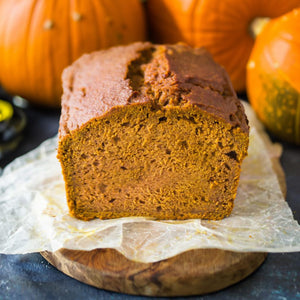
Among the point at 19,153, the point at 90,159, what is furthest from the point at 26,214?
the point at 19,153

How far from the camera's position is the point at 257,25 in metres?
3.03

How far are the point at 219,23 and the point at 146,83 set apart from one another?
4.32 feet

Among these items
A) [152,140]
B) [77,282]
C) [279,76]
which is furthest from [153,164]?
[279,76]

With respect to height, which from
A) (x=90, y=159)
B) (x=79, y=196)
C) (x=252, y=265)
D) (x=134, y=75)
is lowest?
(x=252, y=265)

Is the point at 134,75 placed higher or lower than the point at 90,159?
higher

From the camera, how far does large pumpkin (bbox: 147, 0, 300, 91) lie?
2.98 metres

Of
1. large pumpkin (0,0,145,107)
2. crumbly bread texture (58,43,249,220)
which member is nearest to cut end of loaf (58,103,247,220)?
crumbly bread texture (58,43,249,220)

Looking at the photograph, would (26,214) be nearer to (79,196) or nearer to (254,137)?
(79,196)

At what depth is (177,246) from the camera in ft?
6.10

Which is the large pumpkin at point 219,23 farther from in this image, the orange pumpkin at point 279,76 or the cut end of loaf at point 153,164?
the cut end of loaf at point 153,164

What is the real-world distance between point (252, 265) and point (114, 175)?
2.38 feet

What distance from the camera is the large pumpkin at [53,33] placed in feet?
9.64

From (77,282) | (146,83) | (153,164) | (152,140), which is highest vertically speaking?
(146,83)

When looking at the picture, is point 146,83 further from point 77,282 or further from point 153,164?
point 77,282
